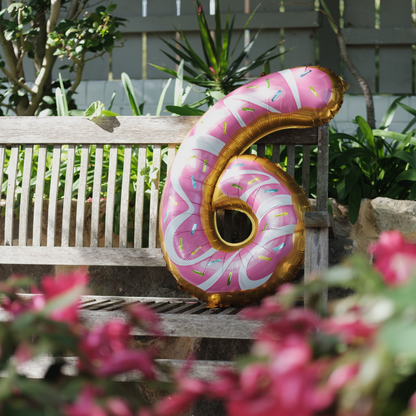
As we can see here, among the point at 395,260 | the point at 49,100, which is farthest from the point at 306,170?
the point at 49,100

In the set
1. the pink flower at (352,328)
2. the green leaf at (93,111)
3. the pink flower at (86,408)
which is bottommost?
the pink flower at (86,408)

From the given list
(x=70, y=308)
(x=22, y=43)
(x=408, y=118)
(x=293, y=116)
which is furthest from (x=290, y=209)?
(x=408, y=118)

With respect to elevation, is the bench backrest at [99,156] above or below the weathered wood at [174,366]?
above

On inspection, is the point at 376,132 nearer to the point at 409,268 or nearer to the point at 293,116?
the point at 293,116

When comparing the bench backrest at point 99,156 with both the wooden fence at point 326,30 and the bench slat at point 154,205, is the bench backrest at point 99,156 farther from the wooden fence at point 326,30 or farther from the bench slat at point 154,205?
the wooden fence at point 326,30

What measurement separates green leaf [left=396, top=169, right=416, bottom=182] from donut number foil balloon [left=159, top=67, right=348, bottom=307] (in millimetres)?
543

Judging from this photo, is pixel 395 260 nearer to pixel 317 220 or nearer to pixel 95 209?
pixel 317 220

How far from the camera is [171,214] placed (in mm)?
1473

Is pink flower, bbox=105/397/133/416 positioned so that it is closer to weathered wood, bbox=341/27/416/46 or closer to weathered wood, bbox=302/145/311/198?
weathered wood, bbox=302/145/311/198

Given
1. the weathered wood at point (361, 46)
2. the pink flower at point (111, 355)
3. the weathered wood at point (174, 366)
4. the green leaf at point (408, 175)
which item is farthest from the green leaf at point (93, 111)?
the weathered wood at point (361, 46)

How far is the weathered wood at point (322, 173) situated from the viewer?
60.8 inches

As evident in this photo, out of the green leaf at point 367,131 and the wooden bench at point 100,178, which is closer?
the wooden bench at point 100,178

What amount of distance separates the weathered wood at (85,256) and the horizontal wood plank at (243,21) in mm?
1918

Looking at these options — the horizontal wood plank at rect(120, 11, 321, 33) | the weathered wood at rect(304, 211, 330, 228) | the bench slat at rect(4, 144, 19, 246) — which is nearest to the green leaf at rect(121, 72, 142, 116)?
the bench slat at rect(4, 144, 19, 246)
